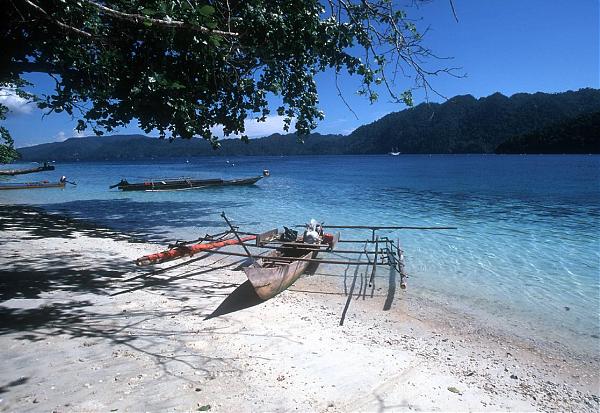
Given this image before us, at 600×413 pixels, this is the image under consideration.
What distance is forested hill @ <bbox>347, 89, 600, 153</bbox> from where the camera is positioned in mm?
135250

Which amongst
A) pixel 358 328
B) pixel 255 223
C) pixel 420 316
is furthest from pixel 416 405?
pixel 255 223

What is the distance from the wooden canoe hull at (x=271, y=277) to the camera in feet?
22.5

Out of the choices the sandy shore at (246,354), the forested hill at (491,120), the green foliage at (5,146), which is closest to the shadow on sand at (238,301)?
the sandy shore at (246,354)

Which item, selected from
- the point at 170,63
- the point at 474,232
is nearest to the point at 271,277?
the point at 170,63

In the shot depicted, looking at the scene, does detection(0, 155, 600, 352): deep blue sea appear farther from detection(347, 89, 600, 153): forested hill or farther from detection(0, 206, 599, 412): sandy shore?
detection(347, 89, 600, 153): forested hill

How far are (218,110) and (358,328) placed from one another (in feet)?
26.9

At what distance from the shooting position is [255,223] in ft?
59.8

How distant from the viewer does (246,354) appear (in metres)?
5.24

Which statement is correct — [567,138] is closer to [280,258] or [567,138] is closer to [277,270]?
[280,258]

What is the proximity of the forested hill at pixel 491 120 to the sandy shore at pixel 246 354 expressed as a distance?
125508 millimetres

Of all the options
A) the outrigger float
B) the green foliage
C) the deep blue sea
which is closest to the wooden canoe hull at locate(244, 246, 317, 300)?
the outrigger float

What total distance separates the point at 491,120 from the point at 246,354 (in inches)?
6801

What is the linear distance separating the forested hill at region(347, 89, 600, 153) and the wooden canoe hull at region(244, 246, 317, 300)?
408 feet

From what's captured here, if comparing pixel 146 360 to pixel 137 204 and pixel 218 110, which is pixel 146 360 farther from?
pixel 137 204
